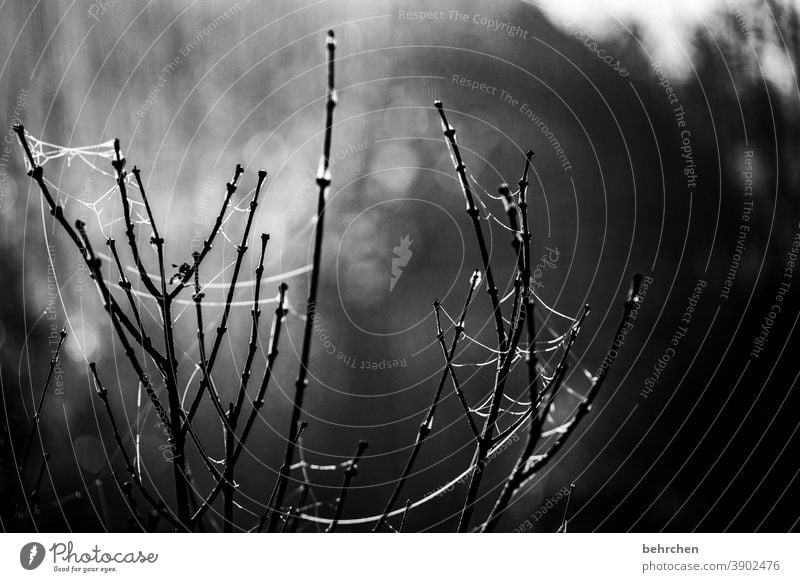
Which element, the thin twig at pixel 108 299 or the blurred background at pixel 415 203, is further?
the blurred background at pixel 415 203

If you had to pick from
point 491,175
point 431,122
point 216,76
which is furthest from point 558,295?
point 216,76

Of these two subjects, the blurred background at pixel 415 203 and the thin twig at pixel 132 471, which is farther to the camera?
the blurred background at pixel 415 203

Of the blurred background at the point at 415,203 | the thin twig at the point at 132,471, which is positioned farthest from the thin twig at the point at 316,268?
the blurred background at the point at 415,203

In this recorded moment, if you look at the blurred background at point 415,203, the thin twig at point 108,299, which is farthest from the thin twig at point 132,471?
the blurred background at point 415,203

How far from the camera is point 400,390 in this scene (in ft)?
3.38

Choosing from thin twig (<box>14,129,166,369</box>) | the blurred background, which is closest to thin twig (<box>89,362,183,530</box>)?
thin twig (<box>14,129,166,369</box>)

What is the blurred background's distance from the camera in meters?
0.92

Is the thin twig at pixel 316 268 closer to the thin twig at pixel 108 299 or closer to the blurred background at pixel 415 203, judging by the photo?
the thin twig at pixel 108 299

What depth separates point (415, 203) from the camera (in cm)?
102

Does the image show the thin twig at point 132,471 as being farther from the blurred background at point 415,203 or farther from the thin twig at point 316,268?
the blurred background at point 415,203

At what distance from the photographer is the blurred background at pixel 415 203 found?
0.92m

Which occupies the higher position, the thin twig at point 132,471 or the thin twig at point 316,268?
the thin twig at point 316,268
